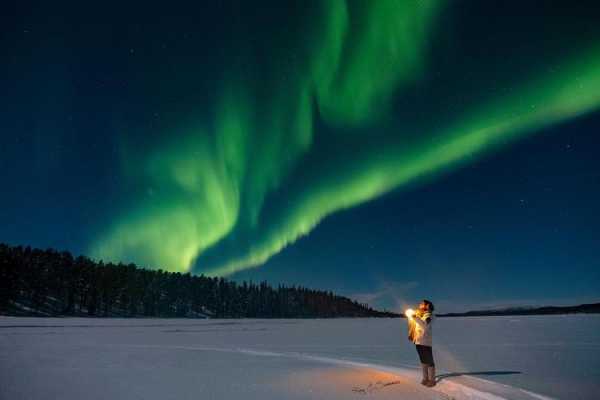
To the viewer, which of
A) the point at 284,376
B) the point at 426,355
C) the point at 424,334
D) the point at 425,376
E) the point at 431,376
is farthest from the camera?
the point at 284,376

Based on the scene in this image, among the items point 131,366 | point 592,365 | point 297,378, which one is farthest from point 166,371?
point 592,365

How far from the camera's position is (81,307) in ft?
431

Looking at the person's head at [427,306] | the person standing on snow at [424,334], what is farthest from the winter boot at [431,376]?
the person's head at [427,306]

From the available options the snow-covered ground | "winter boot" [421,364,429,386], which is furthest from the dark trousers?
the snow-covered ground

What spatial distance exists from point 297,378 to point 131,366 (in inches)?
238

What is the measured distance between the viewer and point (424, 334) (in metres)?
13.3

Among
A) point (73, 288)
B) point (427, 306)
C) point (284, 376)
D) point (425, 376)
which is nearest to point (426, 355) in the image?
point (425, 376)

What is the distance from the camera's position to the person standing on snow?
12.8m

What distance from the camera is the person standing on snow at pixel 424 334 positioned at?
12.8 meters

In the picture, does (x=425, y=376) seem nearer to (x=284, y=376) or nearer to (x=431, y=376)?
(x=431, y=376)

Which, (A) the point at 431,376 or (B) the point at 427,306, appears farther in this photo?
(B) the point at 427,306

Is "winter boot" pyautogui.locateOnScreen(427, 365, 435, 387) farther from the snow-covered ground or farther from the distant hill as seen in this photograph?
the distant hill

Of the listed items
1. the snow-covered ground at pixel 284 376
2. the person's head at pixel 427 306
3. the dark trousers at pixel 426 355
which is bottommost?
the snow-covered ground at pixel 284 376

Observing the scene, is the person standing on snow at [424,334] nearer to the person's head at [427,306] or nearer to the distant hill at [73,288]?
the person's head at [427,306]
